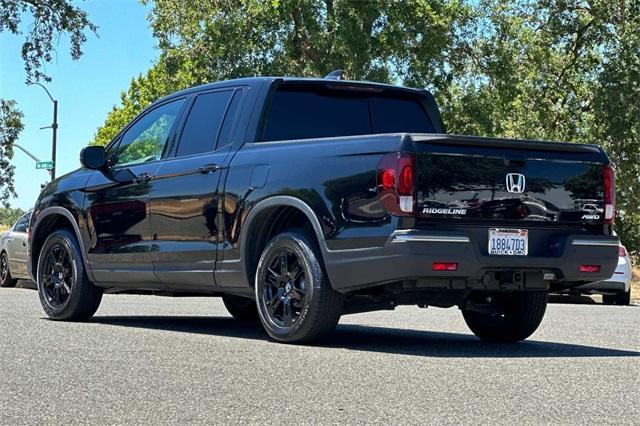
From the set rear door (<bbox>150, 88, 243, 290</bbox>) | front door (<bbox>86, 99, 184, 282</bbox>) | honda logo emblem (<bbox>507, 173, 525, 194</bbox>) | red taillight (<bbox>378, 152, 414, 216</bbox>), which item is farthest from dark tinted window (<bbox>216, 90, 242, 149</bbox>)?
honda logo emblem (<bbox>507, 173, 525, 194</bbox>)

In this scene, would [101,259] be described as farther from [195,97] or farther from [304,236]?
[304,236]

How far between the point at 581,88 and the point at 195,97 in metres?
23.2

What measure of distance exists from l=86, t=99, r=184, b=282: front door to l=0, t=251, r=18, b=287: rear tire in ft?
37.2

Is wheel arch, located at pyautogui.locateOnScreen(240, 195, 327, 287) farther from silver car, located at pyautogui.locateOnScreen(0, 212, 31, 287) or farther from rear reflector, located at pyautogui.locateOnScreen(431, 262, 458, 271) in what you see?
silver car, located at pyautogui.locateOnScreen(0, 212, 31, 287)

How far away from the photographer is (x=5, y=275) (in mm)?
21484

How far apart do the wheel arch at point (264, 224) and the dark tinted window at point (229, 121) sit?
85 cm

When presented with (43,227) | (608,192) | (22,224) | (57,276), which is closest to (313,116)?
(608,192)

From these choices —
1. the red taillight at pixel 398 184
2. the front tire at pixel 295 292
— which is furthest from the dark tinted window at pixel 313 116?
the red taillight at pixel 398 184

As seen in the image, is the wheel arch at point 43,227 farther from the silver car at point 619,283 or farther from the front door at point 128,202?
the silver car at point 619,283

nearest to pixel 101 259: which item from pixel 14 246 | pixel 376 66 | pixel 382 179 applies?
pixel 382 179

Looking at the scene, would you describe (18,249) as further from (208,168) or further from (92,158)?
(208,168)

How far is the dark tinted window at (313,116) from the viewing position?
9.27 metres

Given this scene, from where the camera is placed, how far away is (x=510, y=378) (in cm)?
682

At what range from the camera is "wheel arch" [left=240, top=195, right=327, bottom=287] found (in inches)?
333
